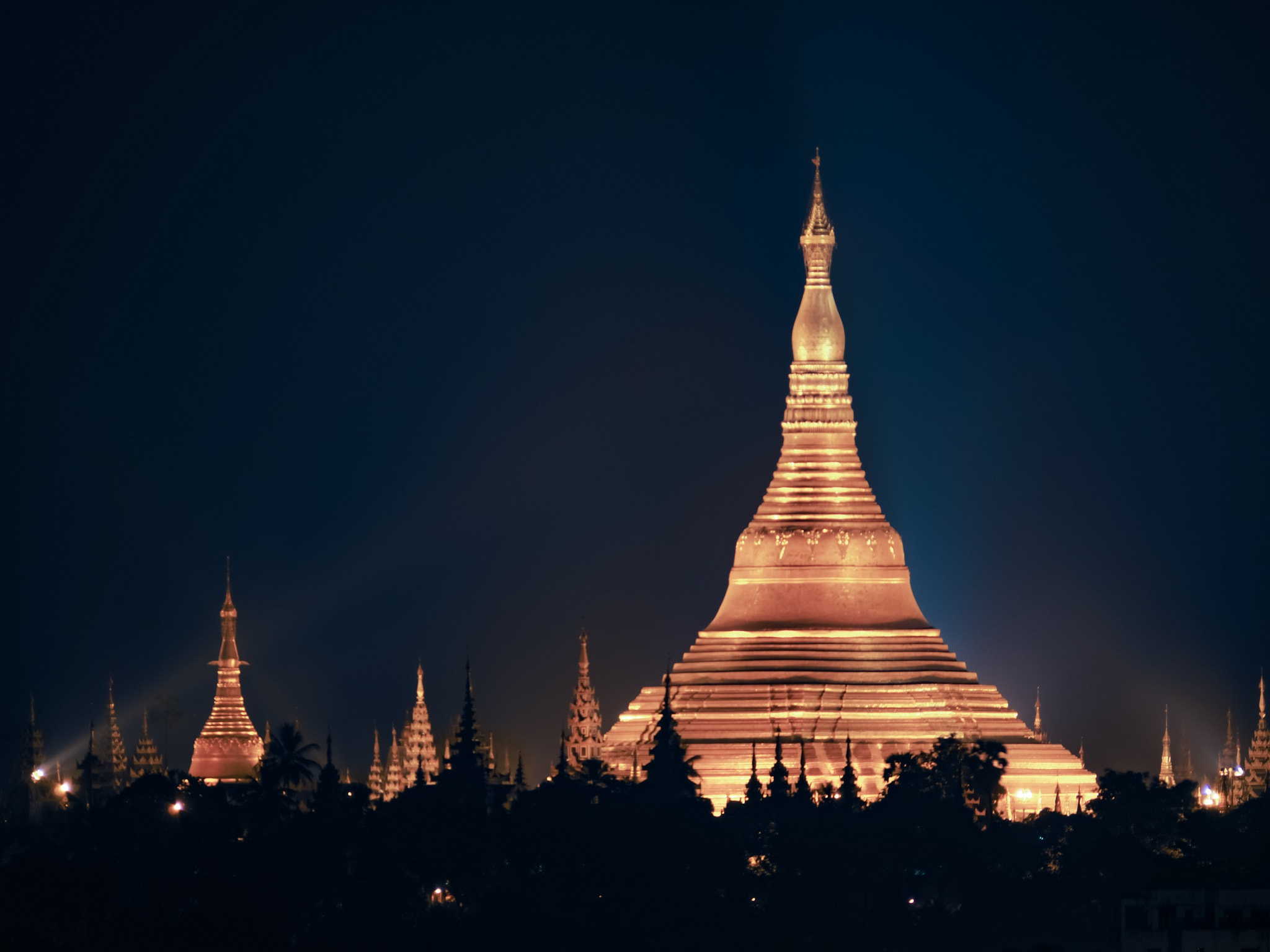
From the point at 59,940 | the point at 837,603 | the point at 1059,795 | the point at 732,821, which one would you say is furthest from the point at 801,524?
the point at 59,940

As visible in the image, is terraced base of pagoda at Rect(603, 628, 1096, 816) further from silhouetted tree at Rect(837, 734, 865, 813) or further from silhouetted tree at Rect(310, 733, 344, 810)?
silhouetted tree at Rect(310, 733, 344, 810)

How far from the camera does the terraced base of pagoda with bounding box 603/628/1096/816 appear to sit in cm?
9762

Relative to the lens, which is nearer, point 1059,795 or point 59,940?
point 59,940

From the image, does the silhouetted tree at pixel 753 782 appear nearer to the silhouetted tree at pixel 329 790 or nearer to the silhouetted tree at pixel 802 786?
the silhouetted tree at pixel 802 786

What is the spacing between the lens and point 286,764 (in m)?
92.1

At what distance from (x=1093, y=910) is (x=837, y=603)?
19050 millimetres

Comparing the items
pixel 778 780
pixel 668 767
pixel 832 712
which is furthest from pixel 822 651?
pixel 778 780

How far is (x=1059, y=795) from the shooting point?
97.1m

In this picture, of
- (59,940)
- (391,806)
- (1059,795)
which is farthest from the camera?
(1059,795)

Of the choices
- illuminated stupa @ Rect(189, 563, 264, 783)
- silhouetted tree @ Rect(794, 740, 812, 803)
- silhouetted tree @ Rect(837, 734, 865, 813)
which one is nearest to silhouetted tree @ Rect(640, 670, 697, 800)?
silhouetted tree @ Rect(794, 740, 812, 803)

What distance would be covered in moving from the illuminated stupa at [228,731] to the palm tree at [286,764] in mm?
19996

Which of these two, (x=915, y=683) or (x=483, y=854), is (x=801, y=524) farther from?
(x=483, y=854)

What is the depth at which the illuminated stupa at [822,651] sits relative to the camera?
98000 mm

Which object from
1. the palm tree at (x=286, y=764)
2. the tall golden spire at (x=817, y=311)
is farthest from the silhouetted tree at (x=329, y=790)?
the tall golden spire at (x=817, y=311)
